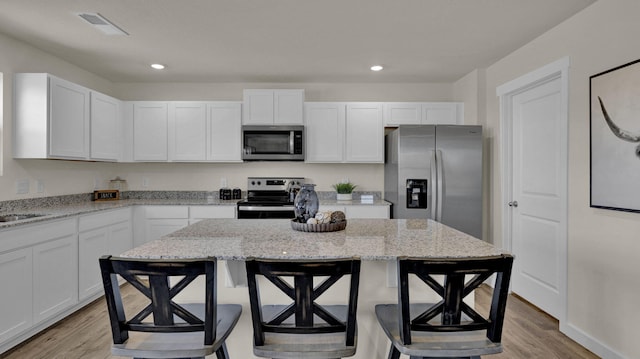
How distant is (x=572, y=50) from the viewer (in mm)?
2730

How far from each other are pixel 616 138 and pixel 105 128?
15.1ft

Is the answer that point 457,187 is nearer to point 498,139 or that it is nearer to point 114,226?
point 498,139

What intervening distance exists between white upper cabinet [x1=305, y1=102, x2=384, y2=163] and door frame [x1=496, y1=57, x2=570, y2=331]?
1356mm

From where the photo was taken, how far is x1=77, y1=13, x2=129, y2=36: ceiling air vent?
2.71m

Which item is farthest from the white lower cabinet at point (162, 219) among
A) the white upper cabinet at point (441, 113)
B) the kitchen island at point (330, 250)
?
A: the white upper cabinet at point (441, 113)

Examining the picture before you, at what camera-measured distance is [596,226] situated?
249 centimetres

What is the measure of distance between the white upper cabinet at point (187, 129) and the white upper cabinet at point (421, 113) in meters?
2.25

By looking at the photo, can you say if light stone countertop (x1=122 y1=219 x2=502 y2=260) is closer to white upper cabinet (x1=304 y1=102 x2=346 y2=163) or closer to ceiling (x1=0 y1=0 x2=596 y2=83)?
ceiling (x1=0 y1=0 x2=596 y2=83)

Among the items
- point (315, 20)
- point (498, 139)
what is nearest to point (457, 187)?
point (498, 139)

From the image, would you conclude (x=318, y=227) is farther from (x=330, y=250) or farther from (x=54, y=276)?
(x=54, y=276)

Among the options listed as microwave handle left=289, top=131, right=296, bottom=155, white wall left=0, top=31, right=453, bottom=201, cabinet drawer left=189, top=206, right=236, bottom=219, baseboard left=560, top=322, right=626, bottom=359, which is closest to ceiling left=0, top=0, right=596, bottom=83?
white wall left=0, top=31, right=453, bottom=201

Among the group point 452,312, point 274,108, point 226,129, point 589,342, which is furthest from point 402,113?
point 452,312

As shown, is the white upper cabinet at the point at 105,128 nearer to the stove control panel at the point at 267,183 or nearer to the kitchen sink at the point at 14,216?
the kitchen sink at the point at 14,216

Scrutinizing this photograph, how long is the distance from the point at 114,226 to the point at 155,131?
130 cm
